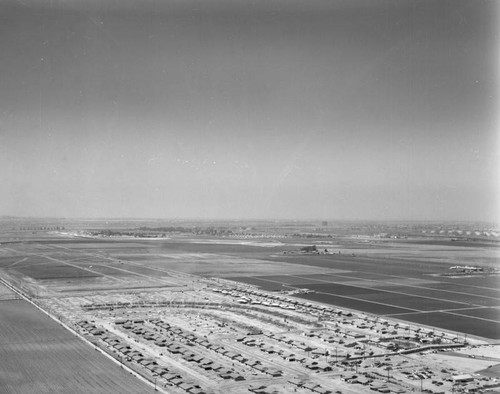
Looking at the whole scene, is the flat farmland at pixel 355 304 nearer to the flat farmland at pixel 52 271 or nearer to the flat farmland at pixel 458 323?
the flat farmland at pixel 458 323

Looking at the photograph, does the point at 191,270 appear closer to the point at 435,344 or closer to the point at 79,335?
the point at 79,335

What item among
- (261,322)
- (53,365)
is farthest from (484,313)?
(53,365)

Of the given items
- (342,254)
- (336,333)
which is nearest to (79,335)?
(336,333)

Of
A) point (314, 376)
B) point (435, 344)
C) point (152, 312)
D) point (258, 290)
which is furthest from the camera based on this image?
point (258, 290)

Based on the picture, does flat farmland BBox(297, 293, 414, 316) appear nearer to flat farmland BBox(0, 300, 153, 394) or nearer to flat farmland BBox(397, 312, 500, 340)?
flat farmland BBox(397, 312, 500, 340)

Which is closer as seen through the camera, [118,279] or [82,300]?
[82,300]

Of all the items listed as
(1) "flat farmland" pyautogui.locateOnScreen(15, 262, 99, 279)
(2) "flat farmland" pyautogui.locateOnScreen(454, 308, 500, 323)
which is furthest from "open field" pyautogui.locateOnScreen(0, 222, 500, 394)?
(1) "flat farmland" pyautogui.locateOnScreen(15, 262, 99, 279)

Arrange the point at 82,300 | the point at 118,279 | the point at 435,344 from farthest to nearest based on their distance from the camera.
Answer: the point at 118,279 → the point at 82,300 → the point at 435,344

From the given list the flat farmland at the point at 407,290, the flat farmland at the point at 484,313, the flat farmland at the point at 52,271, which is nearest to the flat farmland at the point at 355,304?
the flat farmland at the point at 407,290
